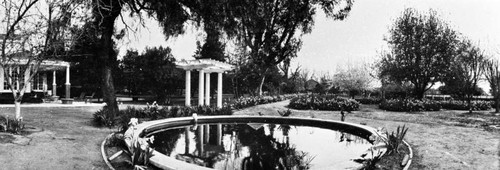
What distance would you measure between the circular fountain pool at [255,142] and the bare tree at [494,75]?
12060 mm

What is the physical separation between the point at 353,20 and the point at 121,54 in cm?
4007

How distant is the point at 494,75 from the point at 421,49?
517 centimetres

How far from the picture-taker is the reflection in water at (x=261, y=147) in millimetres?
7133

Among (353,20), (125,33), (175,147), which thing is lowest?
(175,147)

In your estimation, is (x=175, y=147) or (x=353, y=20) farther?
(x=353, y=20)

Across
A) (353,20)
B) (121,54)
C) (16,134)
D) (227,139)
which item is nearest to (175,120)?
(227,139)

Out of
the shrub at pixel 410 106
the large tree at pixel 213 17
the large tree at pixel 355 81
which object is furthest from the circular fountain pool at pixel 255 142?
the large tree at pixel 355 81

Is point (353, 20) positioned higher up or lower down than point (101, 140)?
higher up

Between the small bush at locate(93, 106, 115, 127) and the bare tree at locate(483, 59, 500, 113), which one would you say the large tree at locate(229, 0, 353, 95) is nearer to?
the bare tree at locate(483, 59, 500, 113)

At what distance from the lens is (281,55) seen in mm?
25906

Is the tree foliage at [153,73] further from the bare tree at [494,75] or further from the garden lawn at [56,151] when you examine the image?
the bare tree at [494,75]

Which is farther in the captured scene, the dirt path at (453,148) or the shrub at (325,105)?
the shrub at (325,105)

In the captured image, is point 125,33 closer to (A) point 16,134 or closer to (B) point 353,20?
(A) point 16,134

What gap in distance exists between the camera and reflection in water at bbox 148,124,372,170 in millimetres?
7133
